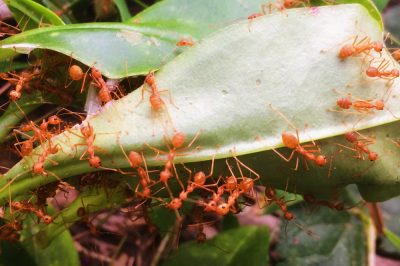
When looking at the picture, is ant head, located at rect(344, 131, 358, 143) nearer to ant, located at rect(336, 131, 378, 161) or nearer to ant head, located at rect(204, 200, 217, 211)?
ant, located at rect(336, 131, 378, 161)

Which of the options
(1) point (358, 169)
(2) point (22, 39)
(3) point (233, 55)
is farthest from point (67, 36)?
(1) point (358, 169)

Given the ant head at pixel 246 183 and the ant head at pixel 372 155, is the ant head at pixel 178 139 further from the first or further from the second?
the ant head at pixel 372 155

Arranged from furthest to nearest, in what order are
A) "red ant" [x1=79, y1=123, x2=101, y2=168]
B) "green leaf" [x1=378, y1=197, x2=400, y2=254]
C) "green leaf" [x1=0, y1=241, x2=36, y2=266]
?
"green leaf" [x1=378, y1=197, x2=400, y2=254] → "green leaf" [x1=0, y1=241, x2=36, y2=266] → "red ant" [x1=79, y1=123, x2=101, y2=168]

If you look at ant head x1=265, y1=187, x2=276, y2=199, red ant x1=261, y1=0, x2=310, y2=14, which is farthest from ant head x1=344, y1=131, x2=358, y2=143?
red ant x1=261, y1=0, x2=310, y2=14

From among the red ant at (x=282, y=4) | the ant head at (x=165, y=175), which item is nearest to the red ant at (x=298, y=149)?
the ant head at (x=165, y=175)

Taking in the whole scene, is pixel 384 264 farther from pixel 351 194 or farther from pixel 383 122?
pixel 383 122

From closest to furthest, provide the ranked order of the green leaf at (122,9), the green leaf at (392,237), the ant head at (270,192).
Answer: the ant head at (270,192) → the green leaf at (122,9) → the green leaf at (392,237)

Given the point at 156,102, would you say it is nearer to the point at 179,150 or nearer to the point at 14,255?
the point at 179,150
